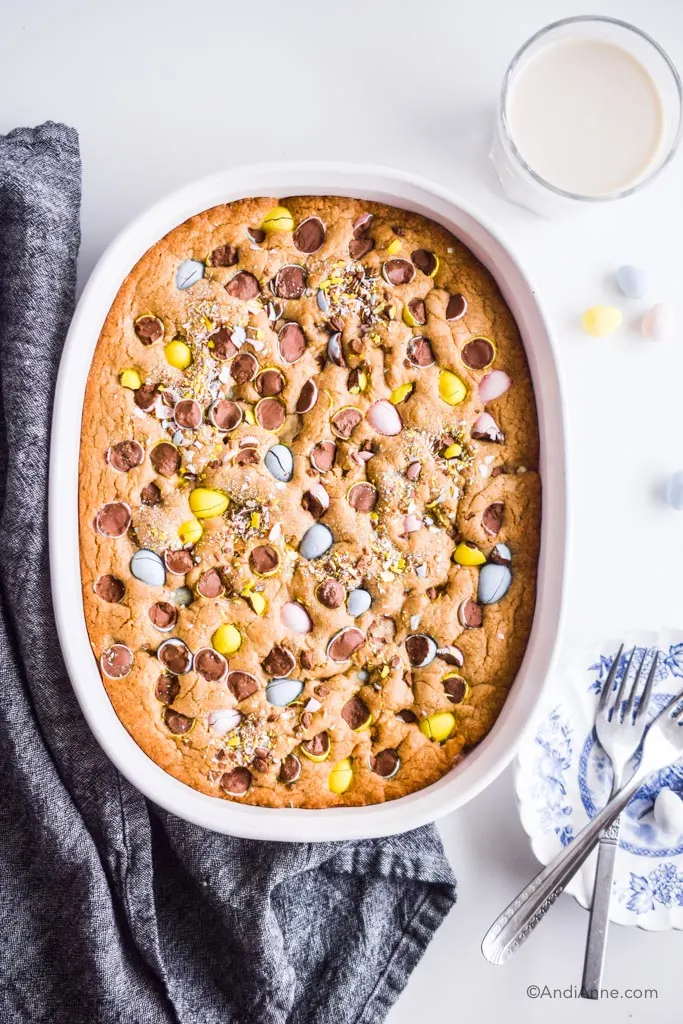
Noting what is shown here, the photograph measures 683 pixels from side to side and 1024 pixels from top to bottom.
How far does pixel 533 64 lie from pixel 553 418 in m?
0.68

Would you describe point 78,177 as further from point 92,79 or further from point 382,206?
point 382,206

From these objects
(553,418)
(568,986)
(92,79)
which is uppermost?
(92,79)

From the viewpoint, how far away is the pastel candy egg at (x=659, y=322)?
1.67 m

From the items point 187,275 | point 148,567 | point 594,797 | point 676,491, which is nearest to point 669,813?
point 594,797

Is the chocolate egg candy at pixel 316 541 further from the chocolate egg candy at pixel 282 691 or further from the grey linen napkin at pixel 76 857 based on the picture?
the grey linen napkin at pixel 76 857

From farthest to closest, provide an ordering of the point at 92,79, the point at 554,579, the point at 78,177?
the point at 92,79 → the point at 78,177 → the point at 554,579

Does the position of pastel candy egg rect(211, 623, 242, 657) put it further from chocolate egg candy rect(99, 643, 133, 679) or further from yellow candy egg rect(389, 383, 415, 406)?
yellow candy egg rect(389, 383, 415, 406)

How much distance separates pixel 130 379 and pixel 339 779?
0.74m

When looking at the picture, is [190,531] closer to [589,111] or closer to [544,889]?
[544,889]

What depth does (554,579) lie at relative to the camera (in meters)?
1.45

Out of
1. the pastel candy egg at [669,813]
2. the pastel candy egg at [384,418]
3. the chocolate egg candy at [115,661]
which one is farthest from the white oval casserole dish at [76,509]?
the pastel candy egg at [669,813]

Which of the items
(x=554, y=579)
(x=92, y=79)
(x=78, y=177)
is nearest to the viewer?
(x=554, y=579)

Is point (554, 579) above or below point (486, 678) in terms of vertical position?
above

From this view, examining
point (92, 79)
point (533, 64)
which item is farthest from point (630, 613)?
point (92, 79)
